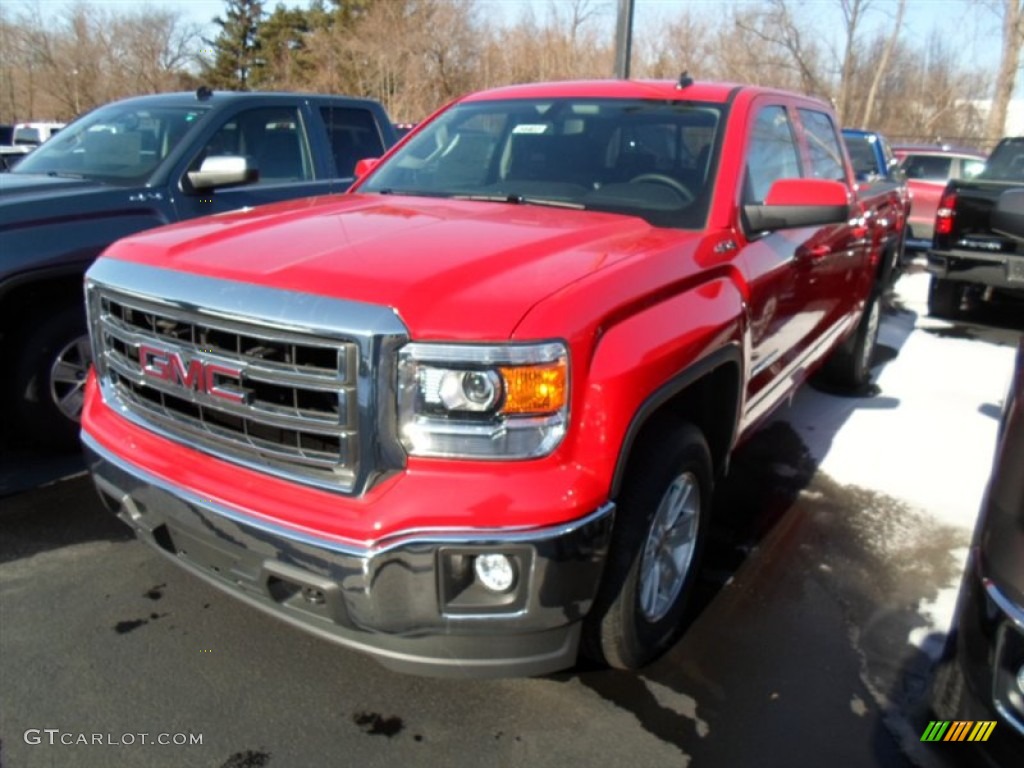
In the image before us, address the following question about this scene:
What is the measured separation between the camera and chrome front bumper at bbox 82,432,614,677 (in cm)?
208

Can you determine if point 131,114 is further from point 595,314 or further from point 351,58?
point 351,58

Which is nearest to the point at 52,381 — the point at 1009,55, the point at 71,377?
the point at 71,377

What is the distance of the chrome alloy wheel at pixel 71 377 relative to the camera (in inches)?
170

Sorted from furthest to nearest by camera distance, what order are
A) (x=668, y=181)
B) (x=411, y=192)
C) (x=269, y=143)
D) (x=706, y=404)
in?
(x=269, y=143) → (x=411, y=192) → (x=668, y=181) → (x=706, y=404)

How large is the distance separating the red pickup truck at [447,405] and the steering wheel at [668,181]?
4cm

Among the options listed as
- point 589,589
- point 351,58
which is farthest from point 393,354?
point 351,58

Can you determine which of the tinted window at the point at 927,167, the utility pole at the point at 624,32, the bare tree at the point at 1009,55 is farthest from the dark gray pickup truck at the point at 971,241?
the bare tree at the point at 1009,55

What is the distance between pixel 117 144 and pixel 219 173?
0.94 meters

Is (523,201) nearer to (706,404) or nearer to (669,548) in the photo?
(706,404)

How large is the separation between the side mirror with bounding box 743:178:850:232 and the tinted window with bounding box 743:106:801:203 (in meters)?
0.11

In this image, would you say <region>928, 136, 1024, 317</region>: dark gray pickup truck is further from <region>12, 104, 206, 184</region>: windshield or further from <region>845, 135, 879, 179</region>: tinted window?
<region>12, 104, 206, 184</region>: windshield

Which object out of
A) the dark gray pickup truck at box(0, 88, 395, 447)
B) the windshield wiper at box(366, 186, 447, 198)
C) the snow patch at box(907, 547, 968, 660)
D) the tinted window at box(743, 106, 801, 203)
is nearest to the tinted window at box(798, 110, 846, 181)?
the tinted window at box(743, 106, 801, 203)

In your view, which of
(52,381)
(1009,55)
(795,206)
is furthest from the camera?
(1009,55)

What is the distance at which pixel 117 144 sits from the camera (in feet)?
17.0
